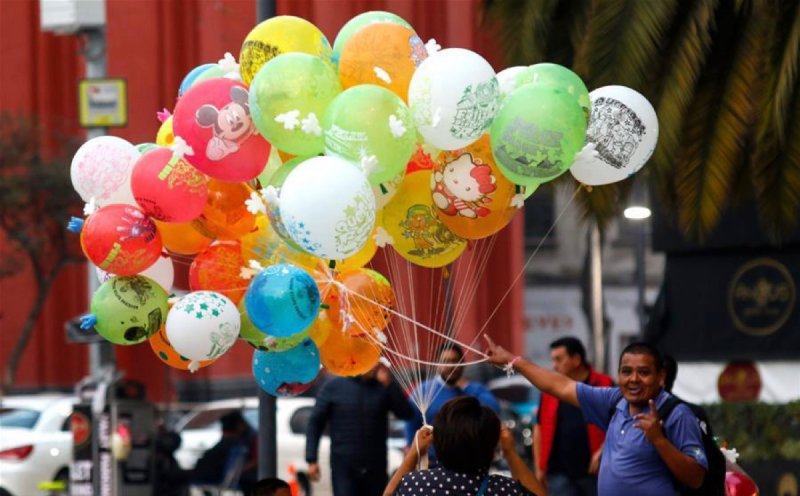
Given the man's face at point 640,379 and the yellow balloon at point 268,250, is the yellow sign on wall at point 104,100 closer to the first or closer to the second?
the yellow balloon at point 268,250

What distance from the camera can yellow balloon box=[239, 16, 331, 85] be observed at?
7719 mm

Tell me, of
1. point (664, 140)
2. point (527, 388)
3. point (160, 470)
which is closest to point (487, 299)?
point (527, 388)

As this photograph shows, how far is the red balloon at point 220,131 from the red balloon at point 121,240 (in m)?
0.45

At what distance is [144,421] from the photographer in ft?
52.5

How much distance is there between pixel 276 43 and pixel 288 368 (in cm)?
176

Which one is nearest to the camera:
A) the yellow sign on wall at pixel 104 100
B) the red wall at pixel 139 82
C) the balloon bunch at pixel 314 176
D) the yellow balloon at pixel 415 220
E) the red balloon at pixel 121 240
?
the balloon bunch at pixel 314 176

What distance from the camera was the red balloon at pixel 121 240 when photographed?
7516 mm

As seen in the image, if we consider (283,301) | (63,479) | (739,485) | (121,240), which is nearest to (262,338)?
(283,301)

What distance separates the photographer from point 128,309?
25.1ft

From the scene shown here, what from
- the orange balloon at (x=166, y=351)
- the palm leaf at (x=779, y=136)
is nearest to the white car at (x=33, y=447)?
the palm leaf at (x=779, y=136)

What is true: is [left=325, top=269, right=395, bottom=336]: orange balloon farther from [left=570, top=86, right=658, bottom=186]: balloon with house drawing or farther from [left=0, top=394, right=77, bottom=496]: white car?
[left=0, top=394, right=77, bottom=496]: white car

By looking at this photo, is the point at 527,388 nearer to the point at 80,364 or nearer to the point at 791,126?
the point at 80,364

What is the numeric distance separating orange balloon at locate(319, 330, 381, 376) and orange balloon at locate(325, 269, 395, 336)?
0.40 feet

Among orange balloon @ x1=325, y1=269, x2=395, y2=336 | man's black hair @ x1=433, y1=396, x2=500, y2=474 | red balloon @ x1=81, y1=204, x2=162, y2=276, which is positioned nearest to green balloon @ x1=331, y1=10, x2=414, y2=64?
orange balloon @ x1=325, y1=269, x2=395, y2=336
